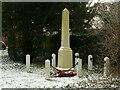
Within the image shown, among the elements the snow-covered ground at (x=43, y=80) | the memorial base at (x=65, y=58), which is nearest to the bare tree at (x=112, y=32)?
the snow-covered ground at (x=43, y=80)

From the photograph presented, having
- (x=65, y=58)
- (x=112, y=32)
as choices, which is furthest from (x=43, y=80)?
(x=112, y=32)

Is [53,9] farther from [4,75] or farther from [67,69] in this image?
[4,75]

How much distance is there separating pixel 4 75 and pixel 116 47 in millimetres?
1928

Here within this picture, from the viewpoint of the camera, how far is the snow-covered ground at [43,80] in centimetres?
344

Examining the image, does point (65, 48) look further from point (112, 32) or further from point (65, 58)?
point (112, 32)

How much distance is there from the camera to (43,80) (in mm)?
3844

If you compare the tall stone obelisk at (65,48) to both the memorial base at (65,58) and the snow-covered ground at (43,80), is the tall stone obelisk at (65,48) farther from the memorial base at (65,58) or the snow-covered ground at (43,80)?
the snow-covered ground at (43,80)

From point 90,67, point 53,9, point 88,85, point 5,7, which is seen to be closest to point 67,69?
point 90,67

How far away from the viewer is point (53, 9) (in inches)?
199

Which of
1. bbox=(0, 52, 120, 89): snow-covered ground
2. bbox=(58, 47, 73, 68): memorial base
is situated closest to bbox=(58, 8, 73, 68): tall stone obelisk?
bbox=(58, 47, 73, 68): memorial base

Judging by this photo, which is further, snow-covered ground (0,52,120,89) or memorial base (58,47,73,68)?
memorial base (58,47,73,68)

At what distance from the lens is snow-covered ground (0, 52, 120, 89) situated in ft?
11.3

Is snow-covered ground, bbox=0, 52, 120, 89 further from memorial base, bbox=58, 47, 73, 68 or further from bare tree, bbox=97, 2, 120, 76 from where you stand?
memorial base, bbox=58, 47, 73, 68

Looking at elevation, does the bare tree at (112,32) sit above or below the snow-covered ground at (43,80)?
above
